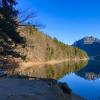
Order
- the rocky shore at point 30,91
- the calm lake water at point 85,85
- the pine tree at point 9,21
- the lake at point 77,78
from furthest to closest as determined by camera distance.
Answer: the lake at point 77,78 → the calm lake water at point 85,85 → the pine tree at point 9,21 → the rocky shore at point 30,91

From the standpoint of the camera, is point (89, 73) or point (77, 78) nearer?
point (77, 78)

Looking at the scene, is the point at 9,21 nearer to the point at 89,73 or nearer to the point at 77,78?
the point at 77,78

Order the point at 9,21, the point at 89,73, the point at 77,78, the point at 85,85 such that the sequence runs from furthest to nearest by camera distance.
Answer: the point at 89,73, the point at 77,78, the point at 85,85, the point at 9,21

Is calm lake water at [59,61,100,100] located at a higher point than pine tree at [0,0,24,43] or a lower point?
lower

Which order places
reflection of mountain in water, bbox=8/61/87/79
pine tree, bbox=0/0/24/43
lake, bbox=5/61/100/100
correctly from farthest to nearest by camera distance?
reflection of mountain in water, bbox=8/61/87/79 → lake, bbox=5/61/100/100 → pine tree, bbox=0/0/24/43

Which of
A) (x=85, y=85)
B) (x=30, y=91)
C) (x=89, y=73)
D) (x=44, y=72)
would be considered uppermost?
(x=44, y=72)

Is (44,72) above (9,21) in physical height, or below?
below

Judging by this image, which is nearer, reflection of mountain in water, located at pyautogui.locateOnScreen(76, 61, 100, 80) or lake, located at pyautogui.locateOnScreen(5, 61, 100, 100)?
lake, located at pyautogui.locateOnScreen(5, 61, 100, 100)

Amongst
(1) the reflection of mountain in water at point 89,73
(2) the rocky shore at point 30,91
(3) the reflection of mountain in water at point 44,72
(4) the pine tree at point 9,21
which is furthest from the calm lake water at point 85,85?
(4) the pine tree at point 9,21

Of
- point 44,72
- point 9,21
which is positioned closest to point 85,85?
point 9,21

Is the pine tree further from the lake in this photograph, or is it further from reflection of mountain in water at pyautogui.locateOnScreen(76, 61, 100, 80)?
reflection of mountain in water at pyautogui.locateOnScreen(76, 61, 100, 80)

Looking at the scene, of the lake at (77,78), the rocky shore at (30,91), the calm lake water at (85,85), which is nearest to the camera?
the rocky shore at (30,91)

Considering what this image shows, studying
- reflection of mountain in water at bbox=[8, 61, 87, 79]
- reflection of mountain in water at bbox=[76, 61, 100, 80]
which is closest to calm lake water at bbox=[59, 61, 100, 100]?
reflection of mountain in water at bbox=[76, 61, 100, 80]

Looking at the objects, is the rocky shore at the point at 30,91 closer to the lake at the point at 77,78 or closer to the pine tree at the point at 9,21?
the pine tree at the point at 9,21
